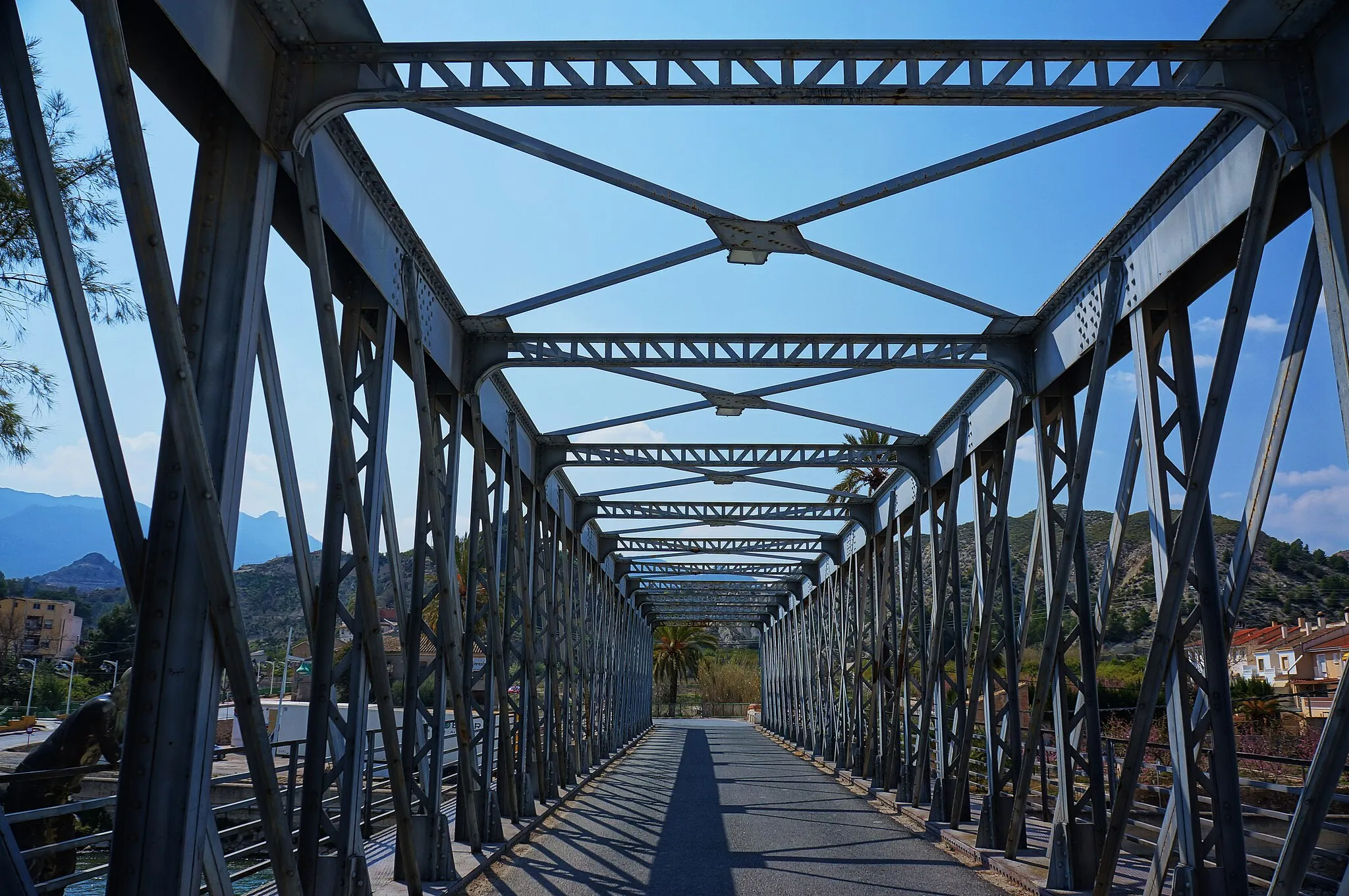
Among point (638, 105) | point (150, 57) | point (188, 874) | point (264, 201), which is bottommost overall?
point (188, 874)

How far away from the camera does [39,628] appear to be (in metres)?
15.5

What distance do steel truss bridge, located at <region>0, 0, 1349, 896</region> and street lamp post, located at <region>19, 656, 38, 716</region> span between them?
659 cm

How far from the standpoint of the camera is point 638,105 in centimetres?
614

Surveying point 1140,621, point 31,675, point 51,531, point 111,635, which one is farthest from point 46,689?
point 51,531

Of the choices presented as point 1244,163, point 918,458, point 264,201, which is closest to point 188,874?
point 264,201

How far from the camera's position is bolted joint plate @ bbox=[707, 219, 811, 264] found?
843 cm

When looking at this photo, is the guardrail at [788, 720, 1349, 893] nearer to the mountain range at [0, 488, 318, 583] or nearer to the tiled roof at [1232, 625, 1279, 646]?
the tiled roof at [1232, 625, 1279, 646]

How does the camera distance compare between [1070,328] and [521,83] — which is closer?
[521,83]

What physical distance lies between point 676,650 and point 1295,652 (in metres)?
35.1

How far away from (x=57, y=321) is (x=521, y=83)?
10.0ft

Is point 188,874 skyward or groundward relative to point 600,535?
groundward

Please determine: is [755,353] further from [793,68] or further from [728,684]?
[728,684]

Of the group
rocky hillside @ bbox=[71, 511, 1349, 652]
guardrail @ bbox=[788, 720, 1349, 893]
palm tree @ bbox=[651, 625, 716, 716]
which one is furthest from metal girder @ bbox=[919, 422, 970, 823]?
palm tree @ bbox=[651, 625, 716, 716]

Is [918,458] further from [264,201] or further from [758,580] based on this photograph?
[758,580]
